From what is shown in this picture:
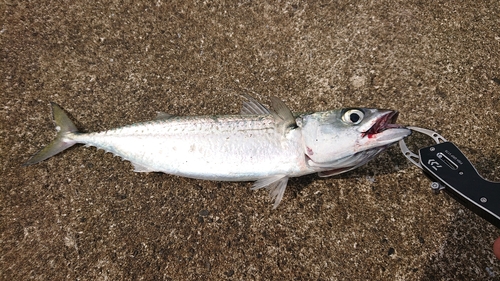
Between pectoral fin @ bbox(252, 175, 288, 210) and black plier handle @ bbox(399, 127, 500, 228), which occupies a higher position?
black plier handle @ bbox(399, 127, 500, 228)

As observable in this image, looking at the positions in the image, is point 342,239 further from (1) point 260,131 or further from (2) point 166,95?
(2) point 166,95

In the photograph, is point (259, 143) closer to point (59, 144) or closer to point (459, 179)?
point (459, 179)

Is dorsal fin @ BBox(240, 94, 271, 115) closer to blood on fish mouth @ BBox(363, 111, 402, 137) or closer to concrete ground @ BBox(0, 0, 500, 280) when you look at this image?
concrete ground @ BBox(0, 0, 500, 280)

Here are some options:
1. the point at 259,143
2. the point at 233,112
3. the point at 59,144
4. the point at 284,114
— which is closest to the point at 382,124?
the point at 284,114

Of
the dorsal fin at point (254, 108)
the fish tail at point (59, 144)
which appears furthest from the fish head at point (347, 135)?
the fish tail at point (59, 144)

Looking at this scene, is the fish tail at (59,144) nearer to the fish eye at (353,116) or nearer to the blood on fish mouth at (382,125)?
the fish eye at (353,116)

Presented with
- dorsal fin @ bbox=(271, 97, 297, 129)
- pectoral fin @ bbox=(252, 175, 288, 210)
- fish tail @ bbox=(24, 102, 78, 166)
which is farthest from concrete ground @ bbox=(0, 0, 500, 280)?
dorsal fin @ bbox=(271, 97, 297, 129)
